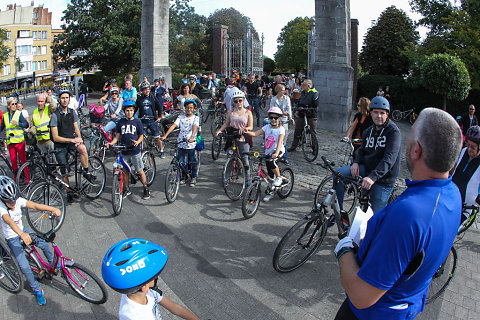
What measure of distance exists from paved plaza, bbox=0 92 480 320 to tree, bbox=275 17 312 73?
55876 mm

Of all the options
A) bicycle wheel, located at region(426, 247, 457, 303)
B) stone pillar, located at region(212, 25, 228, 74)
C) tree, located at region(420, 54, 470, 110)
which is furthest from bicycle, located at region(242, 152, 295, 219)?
stone pillar, located at region(212, 25, 228, 74)

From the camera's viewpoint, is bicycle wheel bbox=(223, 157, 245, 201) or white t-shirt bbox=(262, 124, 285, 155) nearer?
white t-shirt bbox=(262, 124, 285, 155)

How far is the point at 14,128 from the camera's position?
8.04 m

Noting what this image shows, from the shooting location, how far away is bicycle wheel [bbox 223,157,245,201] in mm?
7461

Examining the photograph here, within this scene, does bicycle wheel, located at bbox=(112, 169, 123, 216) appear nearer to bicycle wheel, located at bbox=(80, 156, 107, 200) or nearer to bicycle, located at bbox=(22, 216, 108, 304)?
bicycle wheel, located at bbox=(80, 156, 107, 200)

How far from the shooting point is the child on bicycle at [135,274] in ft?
7.68

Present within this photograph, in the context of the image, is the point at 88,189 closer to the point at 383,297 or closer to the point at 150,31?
the point at 383,297

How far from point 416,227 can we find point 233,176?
19.6ft

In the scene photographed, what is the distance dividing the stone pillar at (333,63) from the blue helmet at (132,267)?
12.9m

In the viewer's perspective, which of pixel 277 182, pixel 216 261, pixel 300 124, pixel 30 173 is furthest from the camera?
pixel 300 124

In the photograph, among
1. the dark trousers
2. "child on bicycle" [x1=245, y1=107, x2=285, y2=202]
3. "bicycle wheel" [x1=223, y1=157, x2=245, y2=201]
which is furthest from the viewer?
the dark trousers

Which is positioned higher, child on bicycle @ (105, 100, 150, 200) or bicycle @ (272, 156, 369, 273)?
child on bicycle @ (105, 100, 150, 200)

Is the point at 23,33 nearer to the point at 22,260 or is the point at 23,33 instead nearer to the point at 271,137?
the point at 271,137

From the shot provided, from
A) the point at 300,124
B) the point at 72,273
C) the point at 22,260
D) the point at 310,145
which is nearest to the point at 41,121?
the point at 22,260
